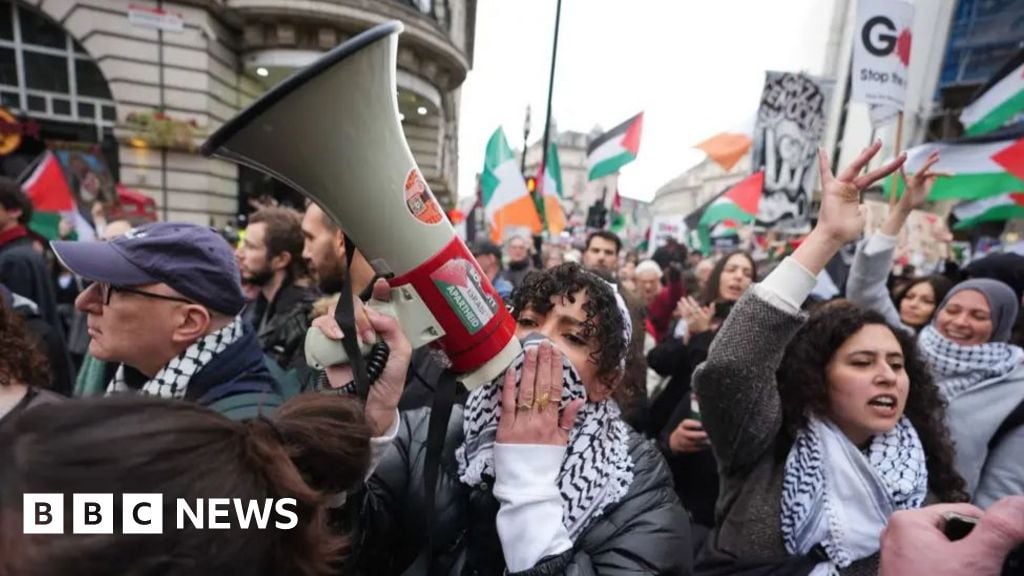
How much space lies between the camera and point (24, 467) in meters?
0.62

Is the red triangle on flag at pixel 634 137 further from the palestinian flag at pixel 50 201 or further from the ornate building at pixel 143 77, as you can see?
the ornate building at pixel 143 77

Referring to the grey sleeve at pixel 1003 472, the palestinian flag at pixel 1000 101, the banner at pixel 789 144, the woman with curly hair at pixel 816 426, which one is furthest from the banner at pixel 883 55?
the woman with curly hair at pixel 816 426

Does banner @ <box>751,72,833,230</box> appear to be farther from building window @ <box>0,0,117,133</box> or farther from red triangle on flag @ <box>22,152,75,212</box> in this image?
building window @ <box>0,0,117,133</box>

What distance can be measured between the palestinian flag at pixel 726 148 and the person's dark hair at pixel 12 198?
22.2 ft

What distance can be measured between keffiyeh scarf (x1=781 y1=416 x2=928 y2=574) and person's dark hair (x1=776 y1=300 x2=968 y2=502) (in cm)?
9

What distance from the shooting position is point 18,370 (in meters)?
1.46

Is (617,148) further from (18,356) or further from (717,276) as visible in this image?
(18,356)

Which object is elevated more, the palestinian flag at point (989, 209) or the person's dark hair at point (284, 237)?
the palestinian flag at point (989, 209)

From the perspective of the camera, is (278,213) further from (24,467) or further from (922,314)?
(922,314)

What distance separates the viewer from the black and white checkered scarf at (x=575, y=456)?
1.18m

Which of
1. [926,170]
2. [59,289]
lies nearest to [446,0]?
[59,289]

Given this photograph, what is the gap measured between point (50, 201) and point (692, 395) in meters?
6.14

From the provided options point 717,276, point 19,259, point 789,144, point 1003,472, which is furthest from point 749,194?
point 19,259

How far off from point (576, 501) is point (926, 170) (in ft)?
6.50
